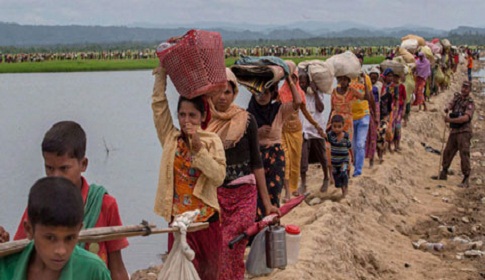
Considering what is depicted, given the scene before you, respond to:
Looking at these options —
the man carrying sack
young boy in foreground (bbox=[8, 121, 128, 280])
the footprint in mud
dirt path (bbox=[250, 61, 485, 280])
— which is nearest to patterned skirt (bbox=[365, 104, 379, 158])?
dirt path (bbox=[250, 61, 485, 280])

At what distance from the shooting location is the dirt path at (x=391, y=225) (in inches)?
273

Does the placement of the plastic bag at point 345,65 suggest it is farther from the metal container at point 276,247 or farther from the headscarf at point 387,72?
the metal container at point 276,247

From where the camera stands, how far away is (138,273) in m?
7.45

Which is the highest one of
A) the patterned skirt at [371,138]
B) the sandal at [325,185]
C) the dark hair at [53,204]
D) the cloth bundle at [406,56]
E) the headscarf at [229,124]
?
the dark hair at [53,204]

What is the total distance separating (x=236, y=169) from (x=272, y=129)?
4.55 ft

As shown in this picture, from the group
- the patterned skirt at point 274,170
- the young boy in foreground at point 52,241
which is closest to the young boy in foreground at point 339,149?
the patterned skirt at point 274,170

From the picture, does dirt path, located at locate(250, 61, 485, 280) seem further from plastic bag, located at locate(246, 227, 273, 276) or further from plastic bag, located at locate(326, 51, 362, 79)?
plastic bag, located at locate(326, 51, 362, 79)

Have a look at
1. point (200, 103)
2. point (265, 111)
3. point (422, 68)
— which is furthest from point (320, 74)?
point (422, 68)

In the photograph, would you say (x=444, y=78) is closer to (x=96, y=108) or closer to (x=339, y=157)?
(x=96, y=108)

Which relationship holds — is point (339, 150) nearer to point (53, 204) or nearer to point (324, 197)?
point (324, 197)

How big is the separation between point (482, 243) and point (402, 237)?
2.95 ft

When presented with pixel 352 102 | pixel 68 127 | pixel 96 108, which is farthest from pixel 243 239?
pixel 96 108

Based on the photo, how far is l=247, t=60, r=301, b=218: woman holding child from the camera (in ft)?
20.2

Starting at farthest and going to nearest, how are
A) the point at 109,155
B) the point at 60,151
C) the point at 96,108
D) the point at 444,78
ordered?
the point at 96,108
the point at 444,78
the point at 109,155
the point at 60,151
